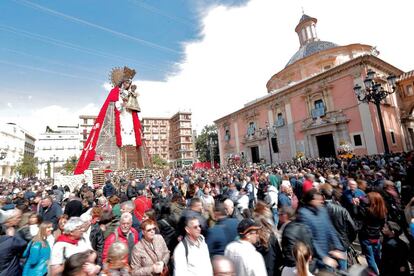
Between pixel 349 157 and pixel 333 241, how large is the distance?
14.4 meters

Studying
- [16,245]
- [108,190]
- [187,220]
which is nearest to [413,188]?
[187,220]

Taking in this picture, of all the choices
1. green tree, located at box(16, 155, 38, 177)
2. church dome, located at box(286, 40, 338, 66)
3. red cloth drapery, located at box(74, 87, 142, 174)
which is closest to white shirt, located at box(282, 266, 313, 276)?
red cloth drapery, located at box(74, 87, 142, 174)

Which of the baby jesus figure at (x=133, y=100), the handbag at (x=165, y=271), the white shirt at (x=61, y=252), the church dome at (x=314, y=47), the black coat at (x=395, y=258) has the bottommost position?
→ the black coat at (x=395, y=258)

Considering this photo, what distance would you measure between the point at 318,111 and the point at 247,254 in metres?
23.4

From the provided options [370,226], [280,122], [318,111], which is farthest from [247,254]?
[280,122]

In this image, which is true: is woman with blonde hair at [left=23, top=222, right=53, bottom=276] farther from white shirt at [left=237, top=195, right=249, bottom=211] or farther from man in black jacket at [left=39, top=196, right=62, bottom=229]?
white shirt at [left=237, top=195, right=249, bottom=211]

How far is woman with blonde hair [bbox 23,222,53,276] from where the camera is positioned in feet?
9.59

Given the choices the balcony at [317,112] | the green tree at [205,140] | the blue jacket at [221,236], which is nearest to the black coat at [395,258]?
the blue jacket at [221,236]

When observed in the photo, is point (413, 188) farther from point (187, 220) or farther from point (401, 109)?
point (401, 109)

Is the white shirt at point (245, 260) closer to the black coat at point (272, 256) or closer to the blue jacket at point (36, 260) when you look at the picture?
the black coat at point (272, 256)

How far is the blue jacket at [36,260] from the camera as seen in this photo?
9.57 ft

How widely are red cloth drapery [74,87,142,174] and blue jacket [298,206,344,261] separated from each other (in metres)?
17.1

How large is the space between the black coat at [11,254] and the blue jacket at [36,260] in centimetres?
9

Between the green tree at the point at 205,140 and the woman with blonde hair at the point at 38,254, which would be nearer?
the woman with blonde hair at the point at 38,254
